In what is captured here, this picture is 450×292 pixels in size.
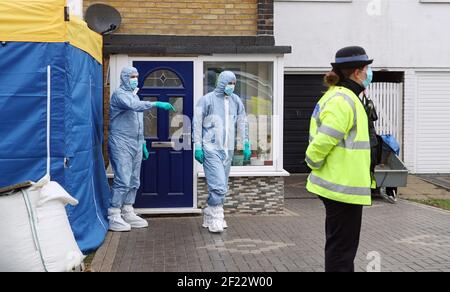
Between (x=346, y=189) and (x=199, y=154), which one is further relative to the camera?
(x=199, y=154)

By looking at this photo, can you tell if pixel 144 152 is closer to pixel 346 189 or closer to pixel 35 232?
pixel 35 232

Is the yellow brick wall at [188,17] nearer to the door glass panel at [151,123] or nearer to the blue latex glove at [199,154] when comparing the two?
the door glass panel at [151,123]

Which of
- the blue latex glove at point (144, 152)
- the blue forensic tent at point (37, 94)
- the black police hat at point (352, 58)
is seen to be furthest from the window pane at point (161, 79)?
the black police hat at point (352, 58)

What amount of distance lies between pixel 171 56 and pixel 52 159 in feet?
11.0

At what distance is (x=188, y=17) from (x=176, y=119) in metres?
1.55

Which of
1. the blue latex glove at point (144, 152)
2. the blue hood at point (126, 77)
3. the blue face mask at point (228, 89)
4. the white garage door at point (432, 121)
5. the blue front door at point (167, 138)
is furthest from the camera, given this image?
the white garage door at point (432, 121)

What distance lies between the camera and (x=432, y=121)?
591 inches

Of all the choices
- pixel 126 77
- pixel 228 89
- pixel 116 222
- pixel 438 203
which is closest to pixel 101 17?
pixel 126 77

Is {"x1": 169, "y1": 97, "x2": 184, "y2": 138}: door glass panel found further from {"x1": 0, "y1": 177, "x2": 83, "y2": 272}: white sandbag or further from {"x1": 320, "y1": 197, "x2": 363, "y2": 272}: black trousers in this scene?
{"x1": 320, "y1": 197, "x2": 363, "y2": 272}: black trousers

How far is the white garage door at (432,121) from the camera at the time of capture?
1494 cm

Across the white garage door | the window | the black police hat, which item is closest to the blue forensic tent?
the black police hat

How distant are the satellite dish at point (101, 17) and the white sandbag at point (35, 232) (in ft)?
13.2

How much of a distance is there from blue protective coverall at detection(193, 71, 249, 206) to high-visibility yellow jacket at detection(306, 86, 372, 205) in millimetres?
3446
